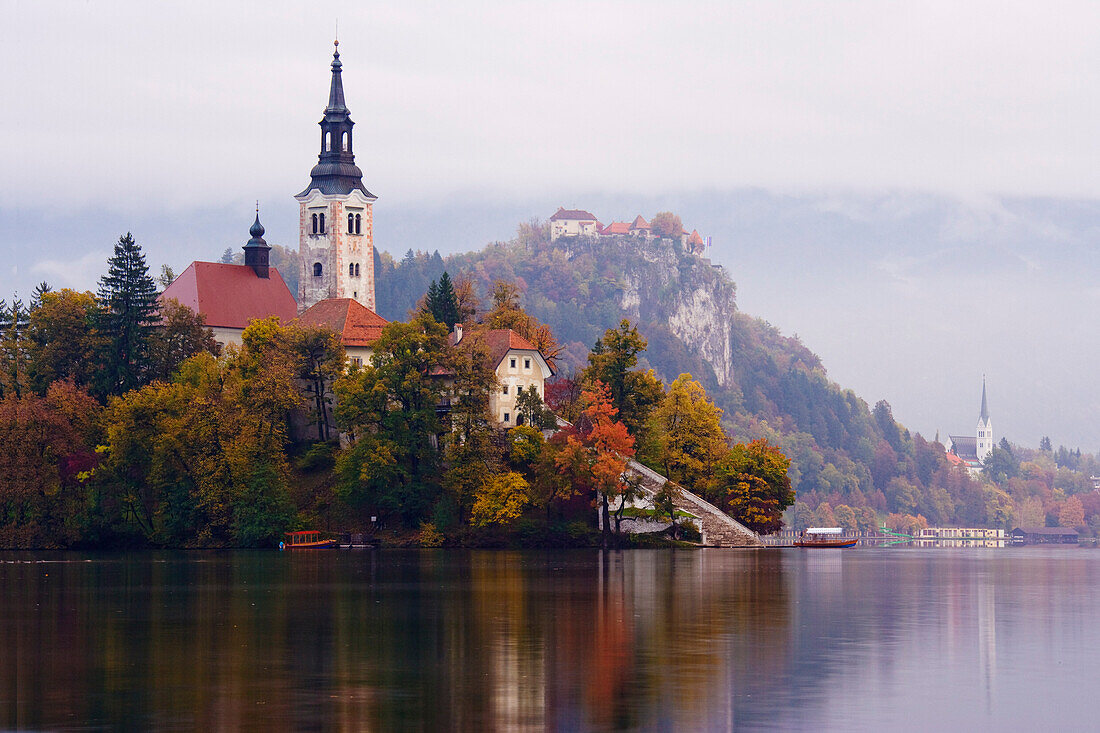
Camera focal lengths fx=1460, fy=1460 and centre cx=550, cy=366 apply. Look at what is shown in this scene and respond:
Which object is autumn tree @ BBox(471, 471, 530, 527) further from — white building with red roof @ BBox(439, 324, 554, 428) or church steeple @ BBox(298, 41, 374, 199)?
church steeple @ BBox(298, 41, 374, 199)

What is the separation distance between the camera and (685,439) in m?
100

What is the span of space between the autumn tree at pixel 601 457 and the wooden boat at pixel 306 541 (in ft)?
51.6

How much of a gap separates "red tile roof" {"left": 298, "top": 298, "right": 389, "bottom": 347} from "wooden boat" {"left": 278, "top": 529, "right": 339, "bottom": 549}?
18.5m

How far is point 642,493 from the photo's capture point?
9281cm

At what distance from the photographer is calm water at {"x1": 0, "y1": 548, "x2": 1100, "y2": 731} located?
23.8m

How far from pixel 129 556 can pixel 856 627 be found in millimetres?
53372

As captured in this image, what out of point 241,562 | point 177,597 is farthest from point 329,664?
point 241,562

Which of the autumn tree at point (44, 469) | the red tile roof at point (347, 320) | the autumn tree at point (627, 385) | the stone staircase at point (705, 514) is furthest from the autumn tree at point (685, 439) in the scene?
the autumn tree at point (44, 469)

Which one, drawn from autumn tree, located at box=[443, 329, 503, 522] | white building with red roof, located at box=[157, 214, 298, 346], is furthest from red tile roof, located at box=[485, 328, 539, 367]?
white building with red roof, located at box=[157, 214, 298, 346]

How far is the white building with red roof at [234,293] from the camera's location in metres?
121

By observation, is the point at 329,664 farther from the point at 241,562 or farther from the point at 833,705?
the point at 241,562

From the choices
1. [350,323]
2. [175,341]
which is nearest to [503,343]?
[350,323]

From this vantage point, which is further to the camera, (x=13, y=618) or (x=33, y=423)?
(x=33, y=423)

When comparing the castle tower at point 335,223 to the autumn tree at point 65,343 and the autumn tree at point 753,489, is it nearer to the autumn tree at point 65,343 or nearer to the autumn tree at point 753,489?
the autumn tree at point 65,343
